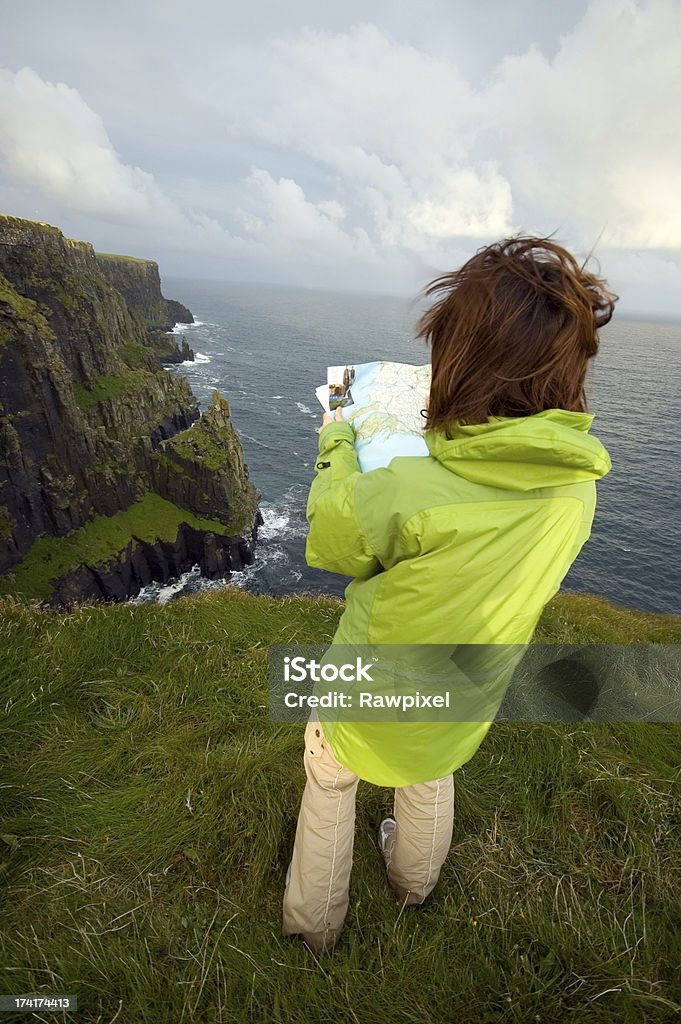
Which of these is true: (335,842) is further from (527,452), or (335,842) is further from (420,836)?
(527,452)

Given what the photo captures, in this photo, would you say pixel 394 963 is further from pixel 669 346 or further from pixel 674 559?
pixel 669 346

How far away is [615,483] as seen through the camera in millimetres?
47375

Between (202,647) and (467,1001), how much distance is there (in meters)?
4.10

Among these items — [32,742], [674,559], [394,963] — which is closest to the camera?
[394,963]

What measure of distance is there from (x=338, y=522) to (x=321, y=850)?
6.53 feet

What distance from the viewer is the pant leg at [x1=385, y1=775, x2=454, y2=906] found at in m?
2.67

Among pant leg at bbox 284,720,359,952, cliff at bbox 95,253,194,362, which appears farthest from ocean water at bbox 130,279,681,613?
cliff at bbox 95,253,194,362

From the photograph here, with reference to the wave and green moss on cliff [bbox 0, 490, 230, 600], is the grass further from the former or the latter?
the wave

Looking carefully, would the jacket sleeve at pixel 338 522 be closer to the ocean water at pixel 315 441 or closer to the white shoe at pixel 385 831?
the ocean water at pixel 315 441

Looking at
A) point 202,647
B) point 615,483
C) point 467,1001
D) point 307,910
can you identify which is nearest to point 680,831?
point 467,1001

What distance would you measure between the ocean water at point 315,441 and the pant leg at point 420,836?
2348 mm

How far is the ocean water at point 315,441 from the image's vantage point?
110 ft

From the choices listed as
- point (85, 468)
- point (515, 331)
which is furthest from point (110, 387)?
point (515, 331)

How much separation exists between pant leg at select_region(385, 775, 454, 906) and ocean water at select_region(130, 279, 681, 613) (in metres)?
2.35
